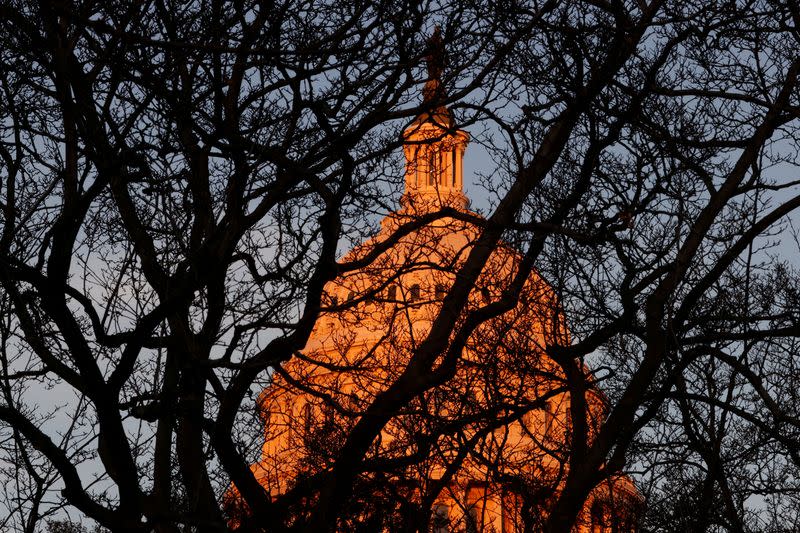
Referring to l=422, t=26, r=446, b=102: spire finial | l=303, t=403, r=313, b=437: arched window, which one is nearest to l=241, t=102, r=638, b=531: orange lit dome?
l=303, t=403, r=313, b=437: arched window

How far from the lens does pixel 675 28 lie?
9.40 metres

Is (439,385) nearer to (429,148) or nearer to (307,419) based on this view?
(429,148)

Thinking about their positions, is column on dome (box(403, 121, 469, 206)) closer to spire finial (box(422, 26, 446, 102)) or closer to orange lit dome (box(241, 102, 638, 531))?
orange lit dome (box(241, 102, 638, 531))

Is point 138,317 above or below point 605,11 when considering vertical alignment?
below

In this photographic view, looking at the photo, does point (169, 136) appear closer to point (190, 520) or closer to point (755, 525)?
point (190, 520)

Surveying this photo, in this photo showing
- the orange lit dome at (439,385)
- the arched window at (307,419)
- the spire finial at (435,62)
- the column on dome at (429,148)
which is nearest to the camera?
the spire finial at (435,62)

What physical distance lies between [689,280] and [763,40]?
192cm

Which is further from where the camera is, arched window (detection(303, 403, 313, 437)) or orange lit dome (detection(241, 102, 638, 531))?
arched window (detection(303, 403, 313, 437))

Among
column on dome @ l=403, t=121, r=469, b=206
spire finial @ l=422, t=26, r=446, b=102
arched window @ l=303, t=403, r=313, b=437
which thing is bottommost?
spire finial @ l=422, t=26, r=446, b=102

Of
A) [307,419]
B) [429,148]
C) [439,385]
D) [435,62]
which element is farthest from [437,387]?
[435,62]

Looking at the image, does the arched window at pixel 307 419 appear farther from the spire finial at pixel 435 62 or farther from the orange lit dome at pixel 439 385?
the spire finial at pixel 435 62

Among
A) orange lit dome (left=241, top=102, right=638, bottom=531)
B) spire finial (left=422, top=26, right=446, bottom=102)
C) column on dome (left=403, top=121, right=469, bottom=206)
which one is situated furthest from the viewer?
orange lit dome (left=241, top=102, right=638, bottom=531)

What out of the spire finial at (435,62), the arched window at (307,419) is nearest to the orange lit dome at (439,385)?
the arched window at (307,419)

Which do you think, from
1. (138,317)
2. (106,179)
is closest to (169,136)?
(106,179)
